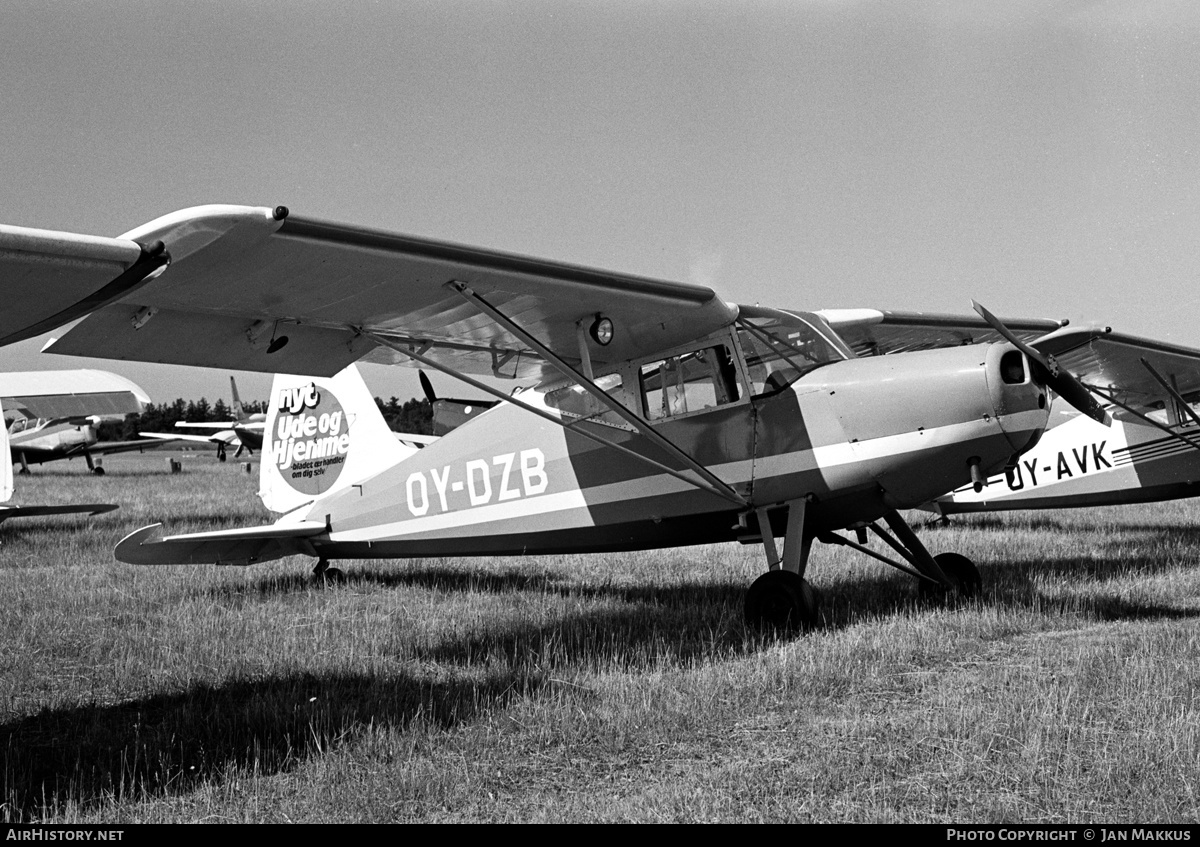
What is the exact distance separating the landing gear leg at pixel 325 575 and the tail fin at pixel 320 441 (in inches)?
28.0

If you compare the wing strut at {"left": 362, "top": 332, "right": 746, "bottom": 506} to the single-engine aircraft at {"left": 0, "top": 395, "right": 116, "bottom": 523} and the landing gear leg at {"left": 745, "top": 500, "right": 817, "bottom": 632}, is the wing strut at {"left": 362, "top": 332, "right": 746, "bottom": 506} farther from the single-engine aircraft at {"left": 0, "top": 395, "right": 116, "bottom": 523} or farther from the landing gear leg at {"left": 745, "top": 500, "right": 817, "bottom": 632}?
the single-engine aircraft at {"left": 0, "top": 395, "right": 116, "bottom": 523}

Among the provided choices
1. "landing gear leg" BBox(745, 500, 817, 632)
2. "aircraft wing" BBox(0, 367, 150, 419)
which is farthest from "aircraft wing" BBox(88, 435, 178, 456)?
"landing gear leg" BBox(745, 500, 817, 632)

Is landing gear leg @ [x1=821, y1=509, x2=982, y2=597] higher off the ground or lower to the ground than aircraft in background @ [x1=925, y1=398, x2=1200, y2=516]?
lower

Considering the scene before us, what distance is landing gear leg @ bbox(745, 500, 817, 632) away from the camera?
258 inches

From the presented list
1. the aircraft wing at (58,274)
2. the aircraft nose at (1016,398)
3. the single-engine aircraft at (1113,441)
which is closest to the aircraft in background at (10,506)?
the single-engine aircraft at (1113,441)

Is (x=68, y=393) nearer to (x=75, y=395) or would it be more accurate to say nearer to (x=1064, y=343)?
(x=75, y=395)

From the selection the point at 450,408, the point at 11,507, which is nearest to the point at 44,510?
the point at 11,507

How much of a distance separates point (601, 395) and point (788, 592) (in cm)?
185

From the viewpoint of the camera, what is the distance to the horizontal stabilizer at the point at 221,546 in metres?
7.89

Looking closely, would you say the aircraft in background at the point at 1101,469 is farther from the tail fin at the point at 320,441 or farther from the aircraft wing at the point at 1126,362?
the tail fin at the point at 320,441

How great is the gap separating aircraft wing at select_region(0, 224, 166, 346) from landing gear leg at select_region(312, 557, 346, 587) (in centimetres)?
608

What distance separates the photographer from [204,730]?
4.55m
